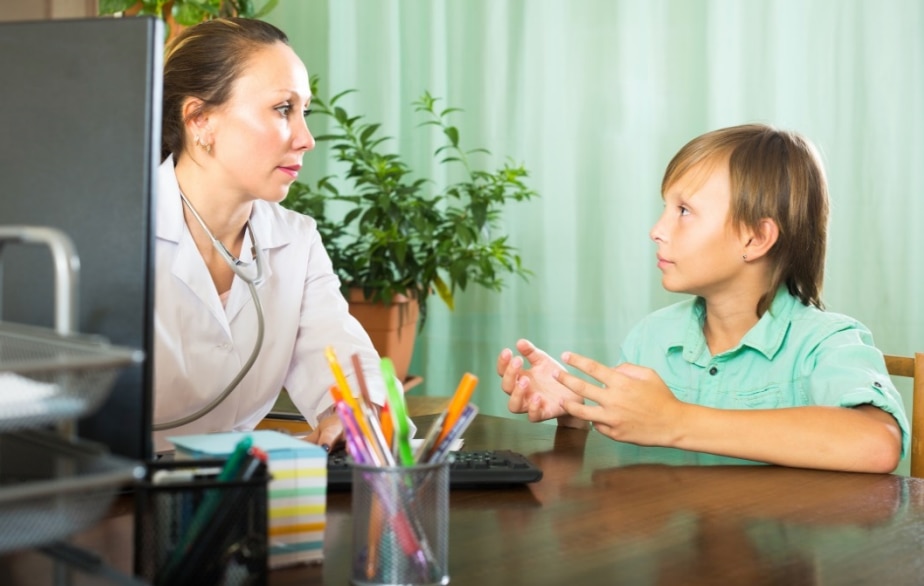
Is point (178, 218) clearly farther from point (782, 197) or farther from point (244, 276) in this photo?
point (782, 197)

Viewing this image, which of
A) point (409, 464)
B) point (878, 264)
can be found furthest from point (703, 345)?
point (878, 264)

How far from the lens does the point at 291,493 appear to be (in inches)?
31.1

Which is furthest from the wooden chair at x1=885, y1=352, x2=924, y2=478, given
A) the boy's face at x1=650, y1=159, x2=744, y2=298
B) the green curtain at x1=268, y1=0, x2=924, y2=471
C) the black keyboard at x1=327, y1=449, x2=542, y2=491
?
the green curtain at x1=268, y1=0, x2=924, y2=471

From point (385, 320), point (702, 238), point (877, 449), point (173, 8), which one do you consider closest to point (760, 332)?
point (702, 238)

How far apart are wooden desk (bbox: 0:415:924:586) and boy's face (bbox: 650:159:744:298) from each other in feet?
1.27

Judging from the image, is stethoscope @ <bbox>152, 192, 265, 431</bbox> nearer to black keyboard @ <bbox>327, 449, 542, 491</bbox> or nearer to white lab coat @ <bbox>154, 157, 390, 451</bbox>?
white lab coat @ <bbox>154, 157, 390, 451</bbox>

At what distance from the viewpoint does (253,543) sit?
0.69m

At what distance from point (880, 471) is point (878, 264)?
1.69 meters

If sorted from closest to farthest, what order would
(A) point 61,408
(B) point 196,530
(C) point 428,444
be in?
(A) point 61,408 → (B) point 196,530 → (C) point 428,444

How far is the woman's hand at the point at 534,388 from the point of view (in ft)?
4.72

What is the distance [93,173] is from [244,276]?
74 cm

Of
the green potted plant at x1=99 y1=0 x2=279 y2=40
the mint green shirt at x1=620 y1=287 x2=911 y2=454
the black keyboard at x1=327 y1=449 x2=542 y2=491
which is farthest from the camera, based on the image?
the green potted plant at x1=99 y1=0 x2=279 y2=40

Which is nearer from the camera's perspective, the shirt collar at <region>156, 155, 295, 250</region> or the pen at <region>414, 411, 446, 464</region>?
the pen at <region>414, 411, 446, 464</region>

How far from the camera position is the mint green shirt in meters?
1.32
